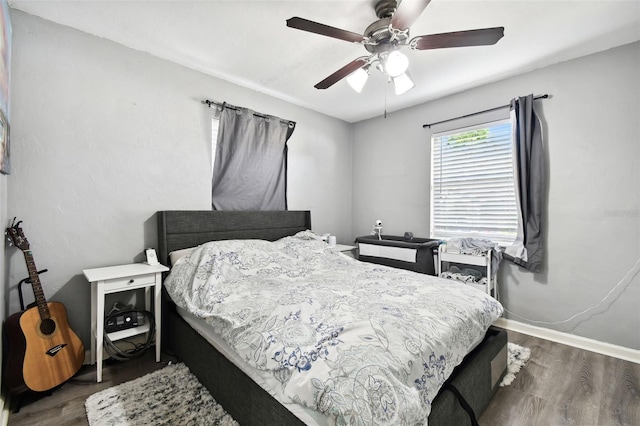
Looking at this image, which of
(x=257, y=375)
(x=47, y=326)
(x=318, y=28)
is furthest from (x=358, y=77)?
(x=47, y=326)

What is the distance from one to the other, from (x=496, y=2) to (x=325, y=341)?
7.69 ft

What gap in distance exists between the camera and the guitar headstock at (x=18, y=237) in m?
1.81

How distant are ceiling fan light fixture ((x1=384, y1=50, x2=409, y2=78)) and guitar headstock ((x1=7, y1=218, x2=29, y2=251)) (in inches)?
106

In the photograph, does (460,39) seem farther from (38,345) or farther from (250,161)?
(38,345)

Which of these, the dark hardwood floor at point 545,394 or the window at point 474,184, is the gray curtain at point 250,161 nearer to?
the dark hardwood floor at point 545,394

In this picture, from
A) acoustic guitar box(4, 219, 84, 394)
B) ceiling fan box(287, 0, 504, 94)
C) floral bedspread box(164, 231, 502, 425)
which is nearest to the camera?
floral bedspread box(164, 231, 502, 425)

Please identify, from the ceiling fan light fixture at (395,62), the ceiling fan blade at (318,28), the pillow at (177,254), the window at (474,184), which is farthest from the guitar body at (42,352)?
the window at (474,184)

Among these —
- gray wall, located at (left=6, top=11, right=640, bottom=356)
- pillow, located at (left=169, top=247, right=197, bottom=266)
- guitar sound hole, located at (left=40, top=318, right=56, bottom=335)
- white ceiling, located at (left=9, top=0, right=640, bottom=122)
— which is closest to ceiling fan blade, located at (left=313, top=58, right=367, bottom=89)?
white ceiling, located at (left=9, top=0, right=640, bottom=122)

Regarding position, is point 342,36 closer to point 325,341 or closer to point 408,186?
point 325,341

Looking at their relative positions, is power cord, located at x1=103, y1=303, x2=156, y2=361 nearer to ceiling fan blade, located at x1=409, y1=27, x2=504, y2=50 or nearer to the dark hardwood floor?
the dark hardwood floor

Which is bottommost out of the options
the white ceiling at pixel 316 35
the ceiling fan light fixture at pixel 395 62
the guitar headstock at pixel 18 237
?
the guitar headstock at pixel 18 237

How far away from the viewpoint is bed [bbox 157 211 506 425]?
1.20 m

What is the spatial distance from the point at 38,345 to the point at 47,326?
0.12 m

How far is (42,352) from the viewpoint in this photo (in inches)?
68.8
